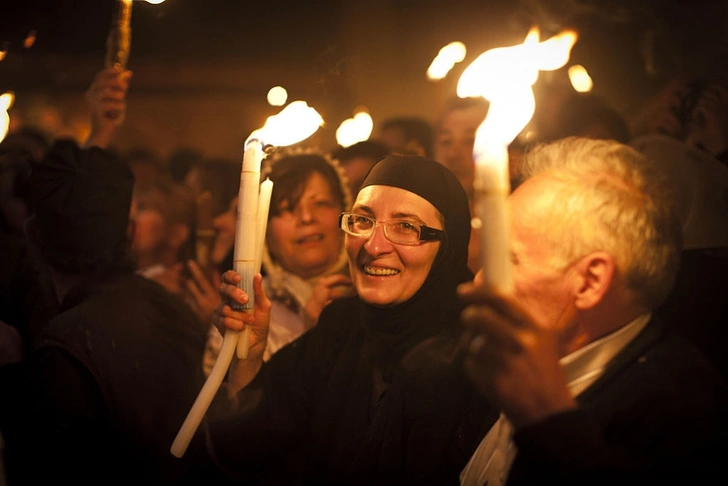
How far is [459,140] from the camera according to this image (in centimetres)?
407

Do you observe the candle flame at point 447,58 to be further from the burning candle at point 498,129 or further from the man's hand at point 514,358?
the man's hand at point 514,358

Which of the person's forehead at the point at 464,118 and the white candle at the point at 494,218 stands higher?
the person's forehead at the point at 464,118

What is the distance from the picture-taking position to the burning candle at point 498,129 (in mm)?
1372

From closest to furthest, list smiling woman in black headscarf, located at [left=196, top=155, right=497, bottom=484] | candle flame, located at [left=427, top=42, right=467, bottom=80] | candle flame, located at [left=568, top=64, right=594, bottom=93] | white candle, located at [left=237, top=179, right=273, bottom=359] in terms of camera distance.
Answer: white candle, located at [left=237, top=179, right=273, bottom=359] → smiling woman in black headscarf, located at [left=196, top=155, right=497, bottom=484] → candle flame, located at [left=568, top=64, right=594, bottom=93] → candle flame, located at [left=427, top=42, right=467, bottom=80]

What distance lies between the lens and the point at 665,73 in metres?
5.27

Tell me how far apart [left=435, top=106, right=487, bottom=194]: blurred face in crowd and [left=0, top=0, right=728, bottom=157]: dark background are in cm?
71

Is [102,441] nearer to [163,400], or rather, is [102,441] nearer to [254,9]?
[163,400]

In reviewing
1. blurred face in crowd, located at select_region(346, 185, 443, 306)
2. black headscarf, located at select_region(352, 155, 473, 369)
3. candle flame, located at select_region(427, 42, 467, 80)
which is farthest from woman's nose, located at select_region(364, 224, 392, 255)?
candle flame, located at select_region(427, 42, 467, 80)

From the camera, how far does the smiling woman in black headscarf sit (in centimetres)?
229

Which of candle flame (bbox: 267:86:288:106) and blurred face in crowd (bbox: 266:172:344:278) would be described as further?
candle flame (bbox: 267:86:288:106)

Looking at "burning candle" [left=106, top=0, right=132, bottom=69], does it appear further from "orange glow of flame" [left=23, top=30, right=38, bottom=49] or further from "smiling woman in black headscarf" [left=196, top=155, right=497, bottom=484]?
"smiling woman in black headscarf" [left=196, top=155, right=497, bottom=484]

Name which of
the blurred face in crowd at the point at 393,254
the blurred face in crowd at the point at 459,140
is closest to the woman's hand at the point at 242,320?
the blurred face in crowd at the point at 393,254

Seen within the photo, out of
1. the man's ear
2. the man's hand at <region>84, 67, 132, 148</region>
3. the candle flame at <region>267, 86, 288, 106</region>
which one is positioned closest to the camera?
the man's ear

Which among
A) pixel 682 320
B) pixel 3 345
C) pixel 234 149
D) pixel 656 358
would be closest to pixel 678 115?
pixel 682 320
